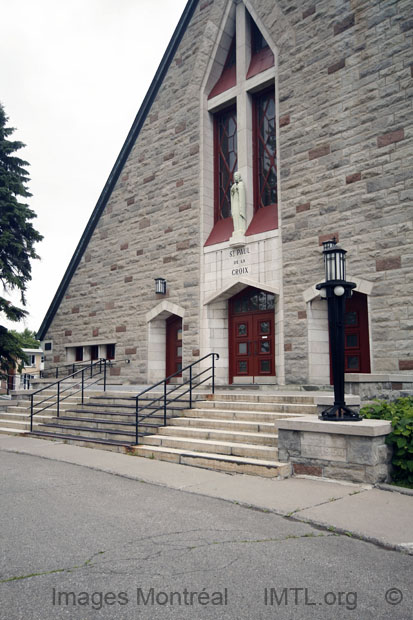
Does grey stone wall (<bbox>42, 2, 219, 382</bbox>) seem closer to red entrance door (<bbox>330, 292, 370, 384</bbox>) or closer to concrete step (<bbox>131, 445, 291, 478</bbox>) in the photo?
red entrance door (<bbox>330, 292, 370, 384</bbox>)

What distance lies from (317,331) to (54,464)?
678cm

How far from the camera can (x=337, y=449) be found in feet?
22.4

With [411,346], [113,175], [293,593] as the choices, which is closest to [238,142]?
[113,175]

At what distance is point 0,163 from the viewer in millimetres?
18000

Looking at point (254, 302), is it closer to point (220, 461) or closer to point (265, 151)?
point (265, 151)

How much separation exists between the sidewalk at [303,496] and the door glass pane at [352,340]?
218 inches

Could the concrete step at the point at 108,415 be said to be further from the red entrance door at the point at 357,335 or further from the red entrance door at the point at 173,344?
the red entrance door at the point at 357,335

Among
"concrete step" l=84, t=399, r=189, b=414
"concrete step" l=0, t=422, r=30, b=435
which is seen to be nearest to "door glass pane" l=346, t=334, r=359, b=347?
"concrete step" l=84, t=399, r=189, b=414

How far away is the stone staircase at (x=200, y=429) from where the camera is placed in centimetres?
783

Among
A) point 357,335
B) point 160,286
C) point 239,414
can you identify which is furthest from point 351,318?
point 160,286

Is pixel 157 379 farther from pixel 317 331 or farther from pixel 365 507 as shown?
pixel 365 507

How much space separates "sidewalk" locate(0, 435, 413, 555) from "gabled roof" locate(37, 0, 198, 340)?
38.7ft

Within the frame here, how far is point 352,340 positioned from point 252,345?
10.3ft

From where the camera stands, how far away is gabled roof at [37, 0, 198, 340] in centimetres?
1686
